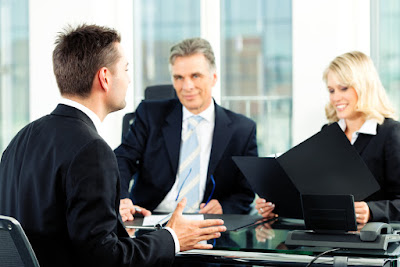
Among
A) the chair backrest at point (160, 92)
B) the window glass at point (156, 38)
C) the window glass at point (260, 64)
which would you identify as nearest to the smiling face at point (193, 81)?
the chair backrest at point (160, 92)

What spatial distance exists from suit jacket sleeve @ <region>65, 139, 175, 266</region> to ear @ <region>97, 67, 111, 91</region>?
24cm

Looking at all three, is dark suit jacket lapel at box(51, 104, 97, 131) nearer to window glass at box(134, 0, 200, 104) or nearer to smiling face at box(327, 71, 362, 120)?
smiling face at box(327, 71, 362, 120)

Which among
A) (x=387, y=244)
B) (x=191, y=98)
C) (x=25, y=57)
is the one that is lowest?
(x=387, y=244)

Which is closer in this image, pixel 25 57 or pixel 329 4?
pixel 329 4

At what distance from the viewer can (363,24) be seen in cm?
408

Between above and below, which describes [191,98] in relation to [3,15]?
below

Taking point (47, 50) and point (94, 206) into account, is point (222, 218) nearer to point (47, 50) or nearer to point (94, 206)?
point (94, 206)

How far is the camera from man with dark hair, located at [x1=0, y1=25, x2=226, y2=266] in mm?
1630

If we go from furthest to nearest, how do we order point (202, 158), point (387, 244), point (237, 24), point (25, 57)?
1. point (25, 57)
2. point (237, 24)
3. point (202, 158)
4. point (387, 244)

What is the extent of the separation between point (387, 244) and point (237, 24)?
305 centimetres

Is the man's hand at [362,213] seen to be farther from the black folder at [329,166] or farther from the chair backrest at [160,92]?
the chair backrest at [160,92]

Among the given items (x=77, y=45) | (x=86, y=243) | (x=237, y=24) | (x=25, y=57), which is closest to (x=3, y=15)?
A: (x=25, y=57)

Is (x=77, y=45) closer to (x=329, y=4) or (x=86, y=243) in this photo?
(x=86, y=243)

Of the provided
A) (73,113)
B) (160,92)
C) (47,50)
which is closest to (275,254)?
(73,113)
